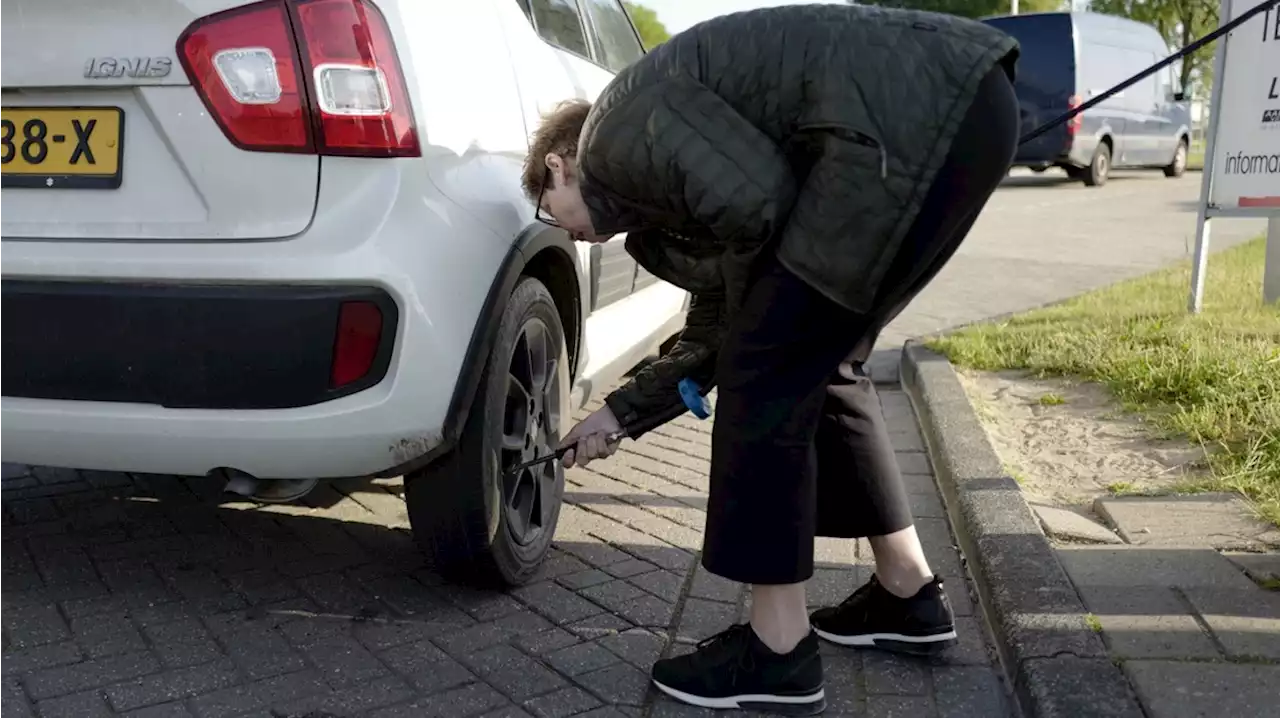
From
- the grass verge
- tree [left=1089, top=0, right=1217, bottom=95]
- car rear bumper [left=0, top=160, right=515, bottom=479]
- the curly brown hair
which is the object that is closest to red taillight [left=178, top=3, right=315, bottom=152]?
car rear bumper [left=0, top=160, right=515, bottom=479]

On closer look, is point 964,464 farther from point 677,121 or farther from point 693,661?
point 677,121

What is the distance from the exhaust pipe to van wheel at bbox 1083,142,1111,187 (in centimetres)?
1965

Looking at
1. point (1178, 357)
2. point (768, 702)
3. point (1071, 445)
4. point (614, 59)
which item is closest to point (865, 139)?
point (768, 702)

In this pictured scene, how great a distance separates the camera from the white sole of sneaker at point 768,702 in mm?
2408

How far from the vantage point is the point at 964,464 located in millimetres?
3699

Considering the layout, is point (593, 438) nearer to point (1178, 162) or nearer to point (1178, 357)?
point (1178, 357)

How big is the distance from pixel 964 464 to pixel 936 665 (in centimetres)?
117

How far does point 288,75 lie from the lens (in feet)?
7.64

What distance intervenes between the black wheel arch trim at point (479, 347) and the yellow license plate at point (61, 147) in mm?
760

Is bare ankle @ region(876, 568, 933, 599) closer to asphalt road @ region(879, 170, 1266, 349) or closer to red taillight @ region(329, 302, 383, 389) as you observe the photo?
red taillight @ region(329, 302, 383, 389)

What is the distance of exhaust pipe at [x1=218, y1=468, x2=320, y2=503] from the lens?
2477 millimetres

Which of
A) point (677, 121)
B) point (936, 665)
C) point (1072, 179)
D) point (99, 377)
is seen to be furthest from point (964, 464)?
point (1072, 179)

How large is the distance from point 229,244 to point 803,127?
1.12 metres

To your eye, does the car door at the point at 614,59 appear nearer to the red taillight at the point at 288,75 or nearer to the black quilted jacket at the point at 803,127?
the red taillight at the point at 288,75
